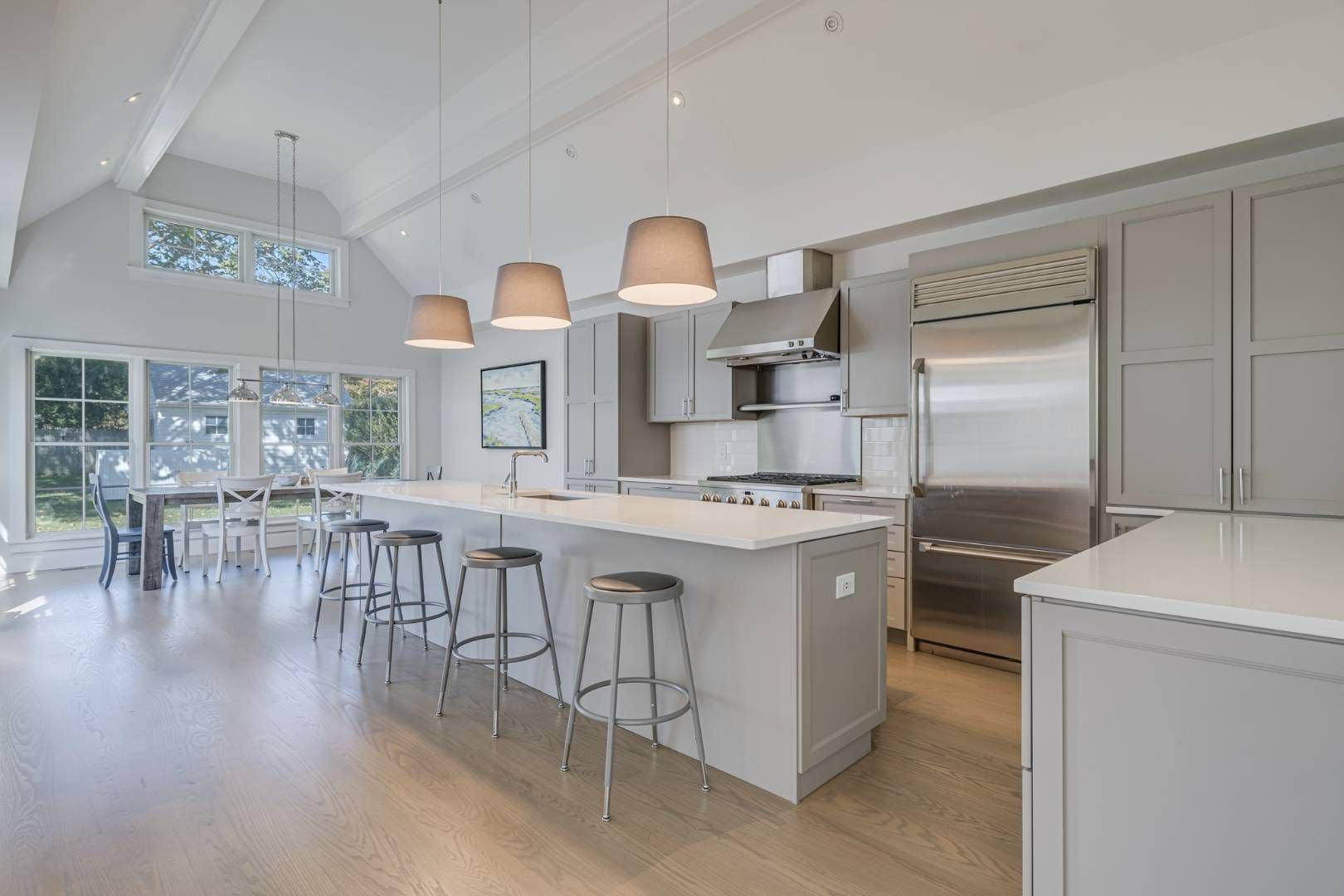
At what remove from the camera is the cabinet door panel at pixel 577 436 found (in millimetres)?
6113

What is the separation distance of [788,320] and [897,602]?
195cm

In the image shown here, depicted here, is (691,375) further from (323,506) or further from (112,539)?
(112,539)

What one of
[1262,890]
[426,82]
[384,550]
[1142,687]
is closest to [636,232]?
[1142,687]

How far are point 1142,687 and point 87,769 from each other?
131 inches

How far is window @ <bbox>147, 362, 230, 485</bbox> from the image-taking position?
684 cm

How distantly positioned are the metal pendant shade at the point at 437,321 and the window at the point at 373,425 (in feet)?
17.1

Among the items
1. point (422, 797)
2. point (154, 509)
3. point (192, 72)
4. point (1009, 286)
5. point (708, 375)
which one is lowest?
point (422, 797)

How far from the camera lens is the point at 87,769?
2455 millimetres

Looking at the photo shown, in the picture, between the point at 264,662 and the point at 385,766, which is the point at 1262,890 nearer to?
the point at 385,766

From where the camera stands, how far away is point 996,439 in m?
3.59

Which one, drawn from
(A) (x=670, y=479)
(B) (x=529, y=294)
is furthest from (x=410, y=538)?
(A) (x=670, y=479)

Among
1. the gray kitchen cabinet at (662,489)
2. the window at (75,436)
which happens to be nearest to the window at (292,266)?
the window at (75,436)

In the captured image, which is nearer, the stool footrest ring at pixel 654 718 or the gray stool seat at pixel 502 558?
the stool footrest ring at pixel 654 718

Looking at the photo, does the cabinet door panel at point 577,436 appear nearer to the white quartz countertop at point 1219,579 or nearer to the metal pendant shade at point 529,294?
the metal pendant shade at point 529,294
